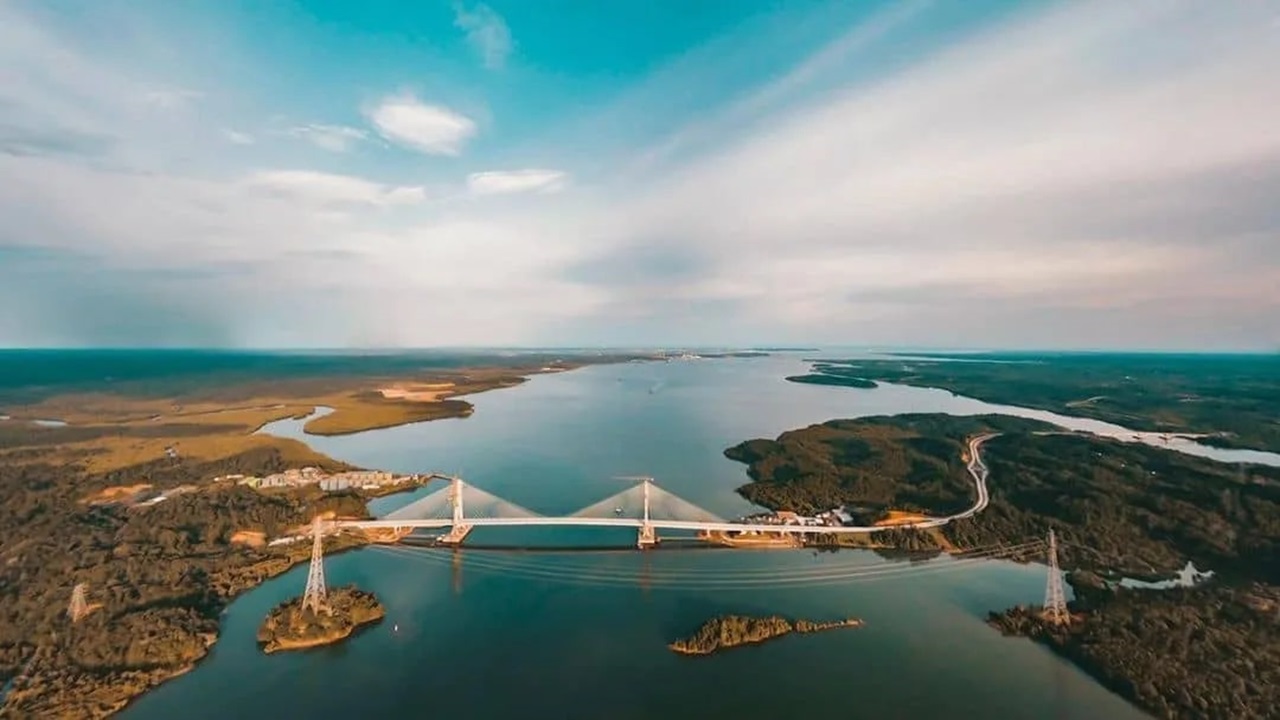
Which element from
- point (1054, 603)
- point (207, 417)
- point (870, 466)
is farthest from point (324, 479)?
point (1054, 603)

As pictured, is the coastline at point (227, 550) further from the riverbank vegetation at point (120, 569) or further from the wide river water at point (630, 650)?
the wide river water at point (630, 650)

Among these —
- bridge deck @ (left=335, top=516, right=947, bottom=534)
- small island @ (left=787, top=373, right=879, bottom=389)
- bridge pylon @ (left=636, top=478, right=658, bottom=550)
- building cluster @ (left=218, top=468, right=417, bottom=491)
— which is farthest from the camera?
small island @ (left=787, top=373, right=879, bottom=389)

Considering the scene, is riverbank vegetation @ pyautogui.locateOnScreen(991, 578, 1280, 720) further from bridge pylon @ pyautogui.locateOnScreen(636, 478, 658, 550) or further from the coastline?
the coastline

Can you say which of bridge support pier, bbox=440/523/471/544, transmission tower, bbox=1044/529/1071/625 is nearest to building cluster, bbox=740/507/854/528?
transmission tower, bbox=1044/529/1071/625

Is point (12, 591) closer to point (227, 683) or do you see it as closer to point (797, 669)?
point (227, 683)

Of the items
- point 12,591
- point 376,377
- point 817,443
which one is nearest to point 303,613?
point 12,591

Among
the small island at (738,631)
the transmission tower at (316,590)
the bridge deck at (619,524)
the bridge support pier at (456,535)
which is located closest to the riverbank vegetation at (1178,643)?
the small island at (738,631)

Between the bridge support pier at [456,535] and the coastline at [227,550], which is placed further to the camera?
the bridge support pier at [456,535]
